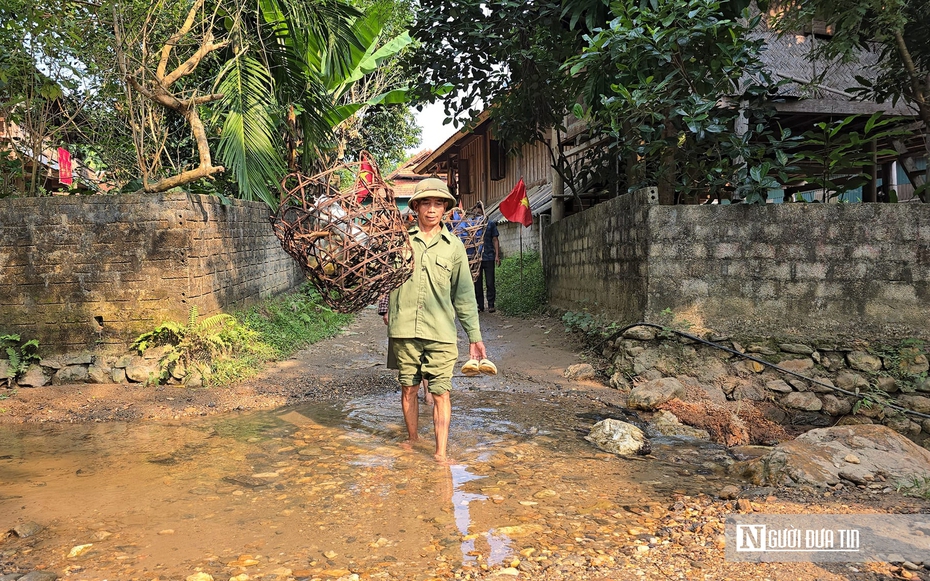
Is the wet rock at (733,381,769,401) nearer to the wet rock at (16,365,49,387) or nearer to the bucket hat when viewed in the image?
the bucket hat

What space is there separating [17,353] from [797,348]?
7545 millimetres

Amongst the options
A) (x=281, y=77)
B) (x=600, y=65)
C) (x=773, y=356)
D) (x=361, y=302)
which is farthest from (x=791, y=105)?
(x=361, y=302)

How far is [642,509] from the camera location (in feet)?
10.5

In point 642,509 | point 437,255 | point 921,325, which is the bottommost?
point 642,509

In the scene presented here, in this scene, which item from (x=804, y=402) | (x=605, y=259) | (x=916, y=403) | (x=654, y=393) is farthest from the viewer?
(x=605, y=259)

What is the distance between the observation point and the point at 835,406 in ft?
19.0

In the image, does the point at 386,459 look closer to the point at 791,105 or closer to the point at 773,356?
the point at 773,356

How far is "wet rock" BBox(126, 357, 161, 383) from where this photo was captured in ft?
20.1

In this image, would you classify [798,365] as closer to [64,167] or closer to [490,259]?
[490,259]

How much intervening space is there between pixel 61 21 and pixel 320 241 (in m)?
4.48

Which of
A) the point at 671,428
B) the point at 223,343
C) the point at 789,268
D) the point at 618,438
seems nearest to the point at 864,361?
the point at 789,268

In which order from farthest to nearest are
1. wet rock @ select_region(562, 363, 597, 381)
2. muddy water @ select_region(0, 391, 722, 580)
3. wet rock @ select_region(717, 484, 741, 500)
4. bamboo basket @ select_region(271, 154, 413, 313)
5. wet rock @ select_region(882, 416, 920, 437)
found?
wet rock @ select_region(562, 363, 597, 381) → wet rock @ select_region(882, 416, 920, 437) → bamboo basket @ select_region(271, 154, 413, 313) → wet rock @ select_region(717, 484, 741, 500) → muddy water @ select_region(0, 391, 722, 580)

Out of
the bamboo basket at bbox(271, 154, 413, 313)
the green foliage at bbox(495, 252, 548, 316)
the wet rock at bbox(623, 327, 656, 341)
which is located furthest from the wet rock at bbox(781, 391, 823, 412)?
the green foliage at bbox(495, 252, 548, 316)

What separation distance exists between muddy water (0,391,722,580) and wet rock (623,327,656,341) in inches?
61.4
